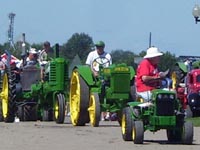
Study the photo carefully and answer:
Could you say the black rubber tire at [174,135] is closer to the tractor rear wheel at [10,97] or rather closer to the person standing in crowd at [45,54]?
the tractor rear wheel at [10,97]

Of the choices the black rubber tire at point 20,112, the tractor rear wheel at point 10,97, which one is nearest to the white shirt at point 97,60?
the tractor rear wheel at point 10,97

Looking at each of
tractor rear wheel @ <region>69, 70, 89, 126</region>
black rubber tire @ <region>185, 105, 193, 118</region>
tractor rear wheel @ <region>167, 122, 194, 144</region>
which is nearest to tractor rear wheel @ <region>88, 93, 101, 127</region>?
tractor rear wheel @ <region>69, 70, 89, 126</region>

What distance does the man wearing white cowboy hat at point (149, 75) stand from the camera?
14.7 metres

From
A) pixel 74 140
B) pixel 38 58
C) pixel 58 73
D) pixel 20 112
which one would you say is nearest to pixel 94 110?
pixel 58 73

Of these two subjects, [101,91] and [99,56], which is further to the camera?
[99,56]

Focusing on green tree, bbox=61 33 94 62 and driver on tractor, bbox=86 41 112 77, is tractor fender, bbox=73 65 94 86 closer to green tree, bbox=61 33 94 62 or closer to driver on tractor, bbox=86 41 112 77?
driver on tractor, bbox=86 41 112 77

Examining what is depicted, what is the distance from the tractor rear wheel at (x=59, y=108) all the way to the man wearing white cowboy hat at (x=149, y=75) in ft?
20.4

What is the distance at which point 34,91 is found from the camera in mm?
22672

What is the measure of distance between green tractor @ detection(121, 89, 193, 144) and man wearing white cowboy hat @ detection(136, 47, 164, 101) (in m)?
0.27

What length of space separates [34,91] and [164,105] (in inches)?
346

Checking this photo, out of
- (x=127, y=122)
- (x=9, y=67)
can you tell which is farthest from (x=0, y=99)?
(x=127, y=122)

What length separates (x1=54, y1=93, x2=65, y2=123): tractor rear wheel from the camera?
20953mm

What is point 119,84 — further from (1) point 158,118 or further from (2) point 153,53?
(1) point 158,118

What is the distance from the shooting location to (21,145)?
13.9 meters
